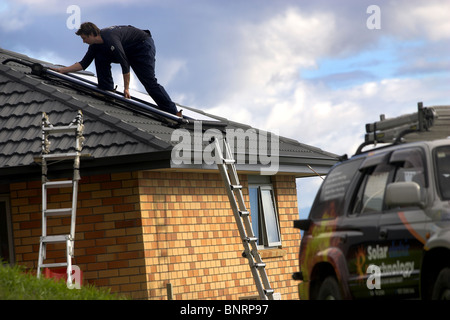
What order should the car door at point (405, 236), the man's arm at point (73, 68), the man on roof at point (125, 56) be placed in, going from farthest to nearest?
the man's arm at point (73, 68), the man on roof at point (125, 56), the car door at point (405, 236)

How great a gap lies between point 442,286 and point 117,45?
9704 millimetres

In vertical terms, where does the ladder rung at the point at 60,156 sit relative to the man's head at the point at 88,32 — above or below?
below

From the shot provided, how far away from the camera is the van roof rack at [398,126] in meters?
7.83

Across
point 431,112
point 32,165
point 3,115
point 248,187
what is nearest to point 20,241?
point 32,165

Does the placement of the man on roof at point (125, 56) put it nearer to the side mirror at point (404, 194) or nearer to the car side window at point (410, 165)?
the car side window at point (410, 165)

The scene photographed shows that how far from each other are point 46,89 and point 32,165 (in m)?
2.18

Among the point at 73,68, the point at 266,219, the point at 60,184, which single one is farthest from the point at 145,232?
the point at 73,68

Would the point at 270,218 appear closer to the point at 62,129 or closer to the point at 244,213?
the point at 244,213

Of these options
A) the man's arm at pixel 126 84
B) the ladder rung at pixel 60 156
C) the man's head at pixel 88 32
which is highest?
the man's head at pixel 88 32

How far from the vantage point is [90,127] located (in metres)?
13.0

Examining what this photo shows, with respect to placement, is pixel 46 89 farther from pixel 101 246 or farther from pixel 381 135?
pixel 381 135

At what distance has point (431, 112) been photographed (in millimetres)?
7820

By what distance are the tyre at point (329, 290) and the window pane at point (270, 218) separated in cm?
732

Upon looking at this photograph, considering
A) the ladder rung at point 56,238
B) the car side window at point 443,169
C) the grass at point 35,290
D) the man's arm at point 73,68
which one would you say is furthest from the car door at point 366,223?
the man's arm at point 73,68
